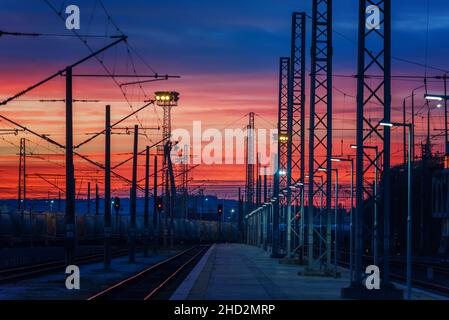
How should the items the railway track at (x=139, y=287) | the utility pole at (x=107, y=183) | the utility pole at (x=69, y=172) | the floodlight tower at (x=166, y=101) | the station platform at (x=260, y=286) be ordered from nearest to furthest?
the station platform at (x=260, y=286) → the railway track at (x=139, y=287) → the utility pole at (x=69, y=172) → the utility pole at (x=107, y=183) → the floodlight tower at (x=166, y=101)

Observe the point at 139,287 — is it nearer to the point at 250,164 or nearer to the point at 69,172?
the point at 69,172

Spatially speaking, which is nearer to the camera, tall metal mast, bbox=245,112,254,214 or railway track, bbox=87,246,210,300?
railway track, bbox=87,246,210,300

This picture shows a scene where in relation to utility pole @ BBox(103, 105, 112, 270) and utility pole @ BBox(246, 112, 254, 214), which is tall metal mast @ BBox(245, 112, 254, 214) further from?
utility pole @ BBox(103, 105, 112, 270)

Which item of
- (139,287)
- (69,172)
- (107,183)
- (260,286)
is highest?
(69,172)

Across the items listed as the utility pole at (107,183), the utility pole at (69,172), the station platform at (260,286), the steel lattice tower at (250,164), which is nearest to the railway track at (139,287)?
the station platform at (260,286)

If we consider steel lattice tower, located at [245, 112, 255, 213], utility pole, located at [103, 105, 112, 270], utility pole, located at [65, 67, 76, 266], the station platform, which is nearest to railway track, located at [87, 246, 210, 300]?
the station platform

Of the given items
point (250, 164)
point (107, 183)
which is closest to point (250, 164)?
point (250, 164)

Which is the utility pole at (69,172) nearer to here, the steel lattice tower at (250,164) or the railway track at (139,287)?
Answer: the railway track at (139,287)

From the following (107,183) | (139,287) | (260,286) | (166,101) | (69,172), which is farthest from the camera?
(166,101)

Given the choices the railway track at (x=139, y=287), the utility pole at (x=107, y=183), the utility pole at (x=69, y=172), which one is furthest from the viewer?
the utility pole at (x=107, y=183)

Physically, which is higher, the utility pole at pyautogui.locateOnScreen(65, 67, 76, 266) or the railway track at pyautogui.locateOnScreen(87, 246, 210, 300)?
the utility pole at pyautogui.locateOnScreen(65, 67, 76, 266)

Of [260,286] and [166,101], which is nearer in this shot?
[260,286]

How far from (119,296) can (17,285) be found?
18.1ft
